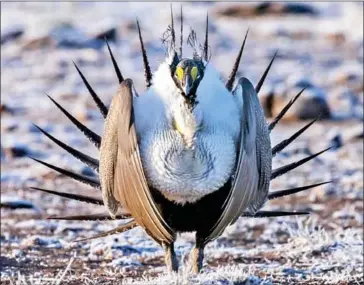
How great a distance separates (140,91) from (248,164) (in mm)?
6589

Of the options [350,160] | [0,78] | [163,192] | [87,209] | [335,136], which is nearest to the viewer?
[163,192]

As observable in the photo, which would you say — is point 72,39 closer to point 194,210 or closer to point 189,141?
point 194,210

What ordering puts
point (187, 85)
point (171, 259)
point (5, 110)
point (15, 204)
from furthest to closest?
Answer: point (5, 110) < point (15, 204) < point (171, 259) < point (187, 85)

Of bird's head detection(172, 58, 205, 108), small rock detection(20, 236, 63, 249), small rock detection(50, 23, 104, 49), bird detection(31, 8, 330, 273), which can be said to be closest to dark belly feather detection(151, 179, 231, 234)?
bird detection(31, 8, 330, 273)

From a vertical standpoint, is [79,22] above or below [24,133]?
above

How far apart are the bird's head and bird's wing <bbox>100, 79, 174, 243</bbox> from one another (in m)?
0.19

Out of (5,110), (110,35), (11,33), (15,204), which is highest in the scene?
(11,33)

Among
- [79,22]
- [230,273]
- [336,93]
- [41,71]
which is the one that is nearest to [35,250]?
[230,273]

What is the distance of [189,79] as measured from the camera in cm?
364

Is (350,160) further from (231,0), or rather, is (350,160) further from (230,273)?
(231,0)

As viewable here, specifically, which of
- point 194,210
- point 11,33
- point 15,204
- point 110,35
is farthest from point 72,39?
point 194,210

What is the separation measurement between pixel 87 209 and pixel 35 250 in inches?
56.4

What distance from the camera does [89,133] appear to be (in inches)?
169

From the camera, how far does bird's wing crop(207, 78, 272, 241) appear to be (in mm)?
3738
